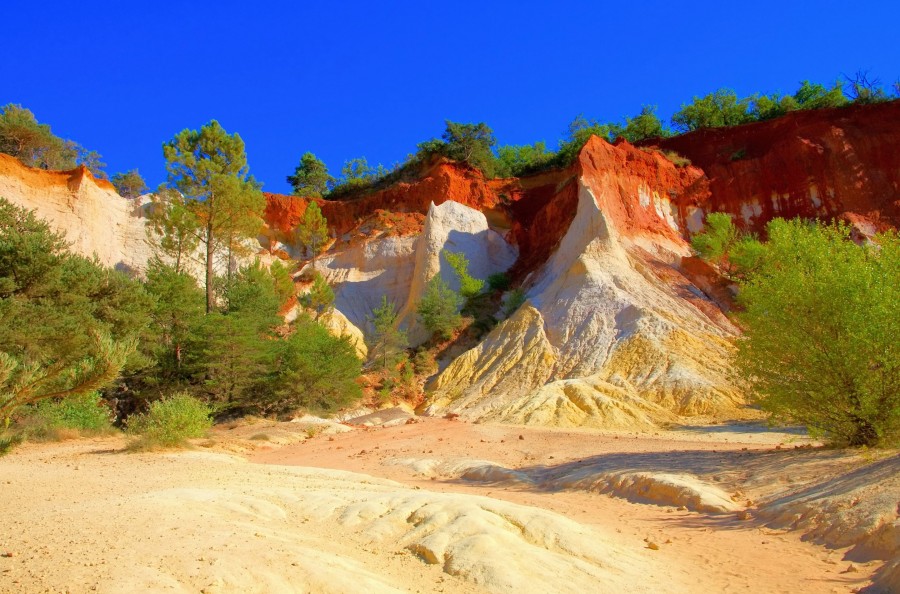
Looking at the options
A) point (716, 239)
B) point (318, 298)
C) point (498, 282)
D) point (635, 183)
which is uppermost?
point (635, 183)

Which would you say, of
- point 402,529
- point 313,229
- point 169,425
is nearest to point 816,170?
point 313,229

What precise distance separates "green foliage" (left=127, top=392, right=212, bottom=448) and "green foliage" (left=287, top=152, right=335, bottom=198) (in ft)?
155

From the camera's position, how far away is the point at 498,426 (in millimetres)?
19703

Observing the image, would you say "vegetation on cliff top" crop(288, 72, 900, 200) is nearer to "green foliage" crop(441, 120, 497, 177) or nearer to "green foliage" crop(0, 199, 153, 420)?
"green foliage" crop(441, 120, 497, 177)

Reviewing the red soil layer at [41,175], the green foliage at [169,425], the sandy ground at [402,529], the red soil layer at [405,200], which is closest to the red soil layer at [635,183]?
the red soil layer at [405,200]

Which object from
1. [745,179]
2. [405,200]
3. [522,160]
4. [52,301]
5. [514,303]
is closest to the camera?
[52,301]

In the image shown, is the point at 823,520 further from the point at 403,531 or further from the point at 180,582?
the point at 180,582

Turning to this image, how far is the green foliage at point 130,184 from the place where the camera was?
1923 inches

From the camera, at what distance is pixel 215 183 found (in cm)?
2578

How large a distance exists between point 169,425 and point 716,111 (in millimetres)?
44281

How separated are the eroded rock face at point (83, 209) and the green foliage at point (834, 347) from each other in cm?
3207

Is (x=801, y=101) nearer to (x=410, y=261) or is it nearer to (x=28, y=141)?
(x=410, y=261)

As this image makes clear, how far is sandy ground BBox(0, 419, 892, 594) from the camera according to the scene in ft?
14.9

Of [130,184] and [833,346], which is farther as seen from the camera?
[130,184]
